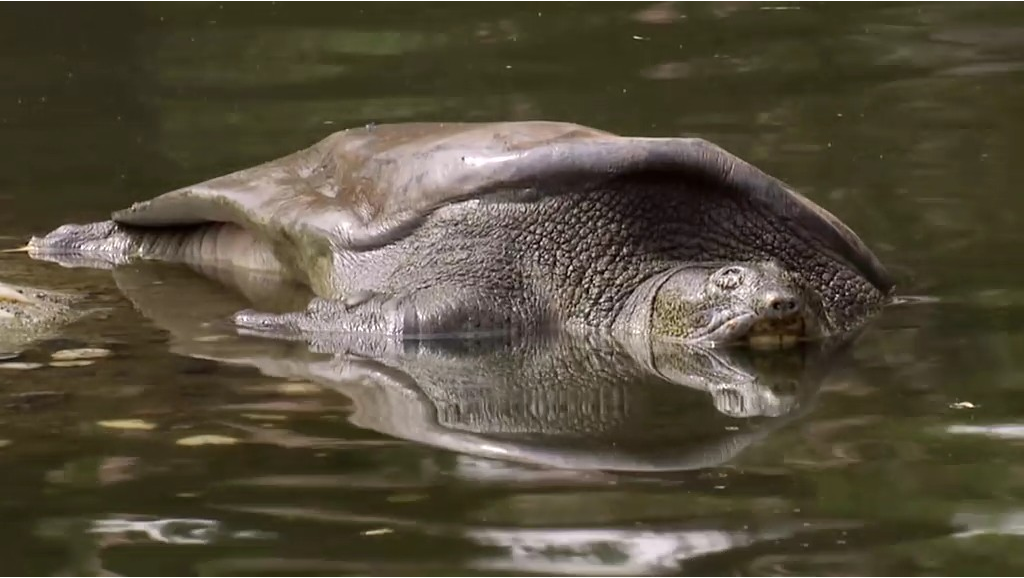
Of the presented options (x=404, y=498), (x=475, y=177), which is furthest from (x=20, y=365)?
(x=404, y=498)

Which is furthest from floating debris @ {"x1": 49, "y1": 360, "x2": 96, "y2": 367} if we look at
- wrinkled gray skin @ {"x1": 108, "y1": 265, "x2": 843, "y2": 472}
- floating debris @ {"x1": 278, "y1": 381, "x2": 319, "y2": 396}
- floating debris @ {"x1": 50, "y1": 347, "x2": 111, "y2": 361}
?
floating debris @ {"x1": 278, "y1": 381, "x2": 319, "y2": 396}

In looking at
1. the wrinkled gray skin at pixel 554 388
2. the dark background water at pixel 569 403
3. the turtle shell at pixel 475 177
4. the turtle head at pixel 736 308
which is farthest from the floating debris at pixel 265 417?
the turtle head at pixel 736 308

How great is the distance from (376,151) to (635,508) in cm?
252

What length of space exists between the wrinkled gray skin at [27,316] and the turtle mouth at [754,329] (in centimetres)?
188

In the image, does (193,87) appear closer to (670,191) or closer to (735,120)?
(735,120)

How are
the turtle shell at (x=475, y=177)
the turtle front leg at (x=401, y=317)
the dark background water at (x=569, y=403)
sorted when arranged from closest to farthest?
the dark background water at (x=569, y=403) → the turtle front leg at (x=401, y=317) → the turtle shell at (x=475, y=177)

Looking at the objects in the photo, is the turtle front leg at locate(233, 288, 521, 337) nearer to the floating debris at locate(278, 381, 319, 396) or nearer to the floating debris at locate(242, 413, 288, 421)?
the floating debris at locate(278, 381, 319, 396)

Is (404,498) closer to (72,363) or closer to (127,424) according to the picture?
(127,424)

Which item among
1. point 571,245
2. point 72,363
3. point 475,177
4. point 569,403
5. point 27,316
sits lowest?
point 569,403

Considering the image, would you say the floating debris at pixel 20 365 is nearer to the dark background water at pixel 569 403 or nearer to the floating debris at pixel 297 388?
the dark background water at pixel 569 403

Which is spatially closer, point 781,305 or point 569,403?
point 569,403

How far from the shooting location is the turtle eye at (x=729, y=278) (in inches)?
196

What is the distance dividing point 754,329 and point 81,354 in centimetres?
185

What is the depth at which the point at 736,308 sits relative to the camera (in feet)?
16.2
